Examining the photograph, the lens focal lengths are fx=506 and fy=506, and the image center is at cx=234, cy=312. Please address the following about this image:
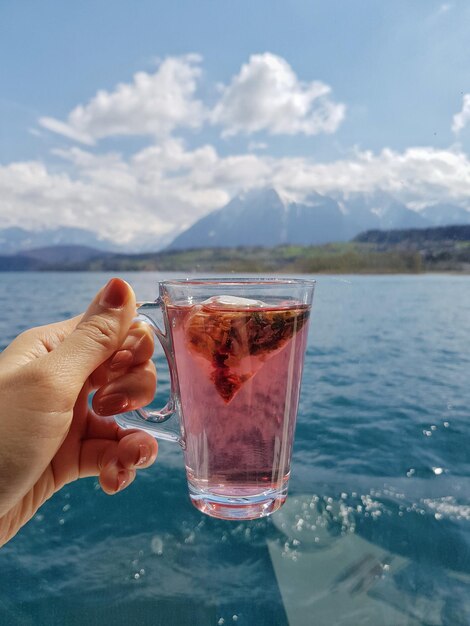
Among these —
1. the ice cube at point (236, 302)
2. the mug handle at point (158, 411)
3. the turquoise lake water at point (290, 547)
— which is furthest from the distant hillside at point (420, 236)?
the ice cube at point (236, 302)

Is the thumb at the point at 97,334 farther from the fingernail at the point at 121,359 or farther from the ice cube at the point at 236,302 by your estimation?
the ice cube at the point at 236,302

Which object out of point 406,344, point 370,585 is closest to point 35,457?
point 370,585

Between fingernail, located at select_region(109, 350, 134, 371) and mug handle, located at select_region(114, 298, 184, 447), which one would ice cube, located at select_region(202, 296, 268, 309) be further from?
fingernail, located at select_region(109, 350, 134, 371)

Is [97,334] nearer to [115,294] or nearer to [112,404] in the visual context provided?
[115,294]

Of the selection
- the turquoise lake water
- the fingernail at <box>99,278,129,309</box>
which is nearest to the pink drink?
the fingernail at <box>99,278,129,309</box>

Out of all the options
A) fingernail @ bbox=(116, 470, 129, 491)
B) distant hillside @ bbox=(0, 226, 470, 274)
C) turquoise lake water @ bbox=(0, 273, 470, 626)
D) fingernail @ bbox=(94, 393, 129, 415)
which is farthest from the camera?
distant hillside @ bbox=(0, 226, 470, 274)

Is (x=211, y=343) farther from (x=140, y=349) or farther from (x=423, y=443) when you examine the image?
(x=423, y=443)
